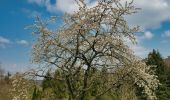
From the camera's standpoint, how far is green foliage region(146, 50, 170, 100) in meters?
42.6

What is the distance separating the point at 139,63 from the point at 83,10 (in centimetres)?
342

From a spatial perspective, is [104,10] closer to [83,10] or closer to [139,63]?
[83,10]

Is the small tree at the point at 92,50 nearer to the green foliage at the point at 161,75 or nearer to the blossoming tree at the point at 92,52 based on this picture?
the blossoming tree at the point at 92,52

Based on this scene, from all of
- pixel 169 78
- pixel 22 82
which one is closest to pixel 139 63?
pixel 22 82

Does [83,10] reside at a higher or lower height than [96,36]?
higher

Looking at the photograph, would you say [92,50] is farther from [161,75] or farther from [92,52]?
[161,75]

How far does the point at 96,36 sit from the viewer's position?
16594 millimetres

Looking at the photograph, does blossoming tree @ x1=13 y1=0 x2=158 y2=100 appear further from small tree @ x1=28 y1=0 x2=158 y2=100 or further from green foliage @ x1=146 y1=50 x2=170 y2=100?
green foliage @ x1=146 y1=50 x2=170 y2=100

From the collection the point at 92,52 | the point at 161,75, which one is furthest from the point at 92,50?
the point at 161,75

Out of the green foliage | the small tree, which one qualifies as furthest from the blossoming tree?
the green foliage

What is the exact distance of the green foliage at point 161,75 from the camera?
140 feet

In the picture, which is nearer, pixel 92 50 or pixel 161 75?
pixel 92 50

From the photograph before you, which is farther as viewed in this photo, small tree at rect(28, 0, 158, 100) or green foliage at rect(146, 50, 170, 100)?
green foliage at rect(146, 50, 170, 100)

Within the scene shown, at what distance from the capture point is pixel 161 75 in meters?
44.8
